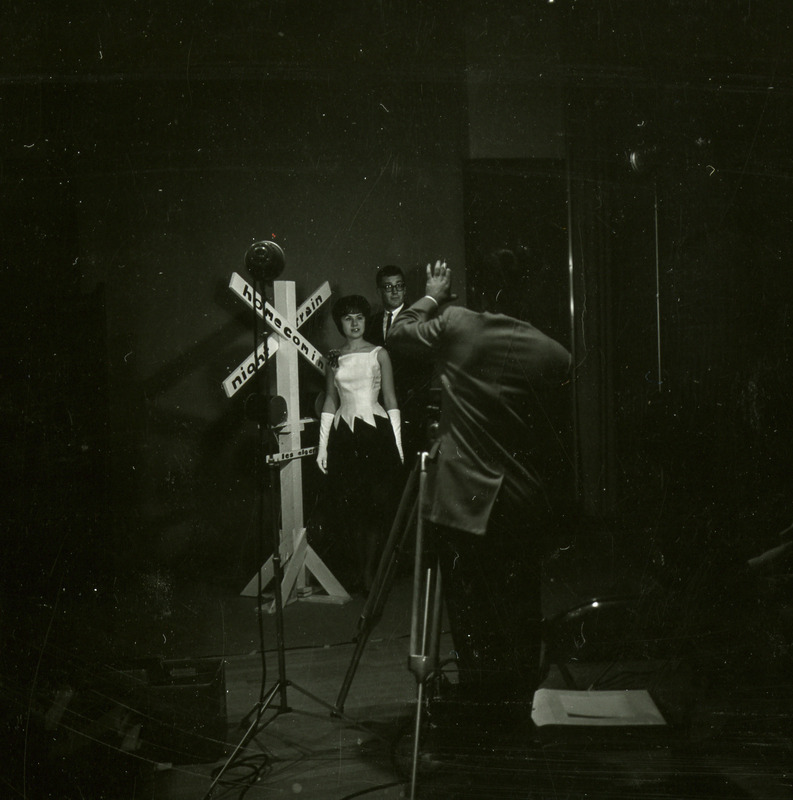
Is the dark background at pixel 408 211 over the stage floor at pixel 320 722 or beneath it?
over

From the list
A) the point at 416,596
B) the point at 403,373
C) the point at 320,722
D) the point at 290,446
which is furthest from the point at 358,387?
the point at 320,722

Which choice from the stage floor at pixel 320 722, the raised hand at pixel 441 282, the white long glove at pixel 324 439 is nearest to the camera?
the stage floor at pixel 320 722

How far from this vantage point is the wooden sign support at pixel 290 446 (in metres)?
1.65

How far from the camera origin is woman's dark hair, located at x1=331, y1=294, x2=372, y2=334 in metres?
1.62

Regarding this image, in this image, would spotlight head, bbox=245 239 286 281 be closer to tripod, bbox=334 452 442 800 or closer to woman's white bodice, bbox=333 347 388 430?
woman's white bodice, bbox=333 347 388 430

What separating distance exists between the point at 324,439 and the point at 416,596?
449 mm

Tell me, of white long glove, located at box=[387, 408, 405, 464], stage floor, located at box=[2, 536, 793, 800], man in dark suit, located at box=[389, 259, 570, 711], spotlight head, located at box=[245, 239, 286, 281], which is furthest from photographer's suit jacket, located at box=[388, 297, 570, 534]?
spotlight head, located at box=[245, 239, 286, 281]

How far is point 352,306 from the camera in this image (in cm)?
162

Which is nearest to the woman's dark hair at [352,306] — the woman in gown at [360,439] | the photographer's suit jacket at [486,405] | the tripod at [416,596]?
the woman in gown at [360,439]

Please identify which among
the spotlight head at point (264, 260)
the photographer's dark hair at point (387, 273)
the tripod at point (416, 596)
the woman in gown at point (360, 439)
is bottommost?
the tripod at point (416, 596)

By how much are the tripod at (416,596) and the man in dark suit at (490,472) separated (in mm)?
31

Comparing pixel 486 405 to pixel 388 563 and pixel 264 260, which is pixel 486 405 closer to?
pixel 388 563

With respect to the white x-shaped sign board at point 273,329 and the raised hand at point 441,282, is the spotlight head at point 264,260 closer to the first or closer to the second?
the white x-shaped sign board at point 273,329

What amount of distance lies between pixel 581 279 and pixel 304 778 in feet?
4.34
